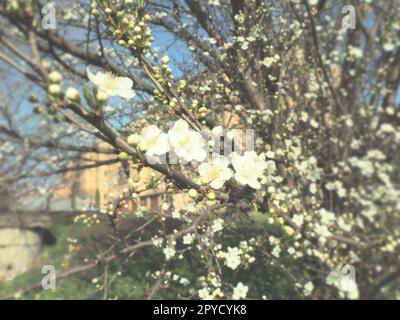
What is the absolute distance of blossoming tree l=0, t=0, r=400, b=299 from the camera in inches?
76.4

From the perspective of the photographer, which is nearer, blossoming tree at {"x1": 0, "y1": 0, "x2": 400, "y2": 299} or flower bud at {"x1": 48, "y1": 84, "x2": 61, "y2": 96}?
flower bud at {"x1": 48, "y1": 84, "x2": 61, "y2": 96}

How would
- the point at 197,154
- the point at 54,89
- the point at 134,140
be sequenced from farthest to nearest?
the point at 197,154
the point at 134,140
the point at 54,89

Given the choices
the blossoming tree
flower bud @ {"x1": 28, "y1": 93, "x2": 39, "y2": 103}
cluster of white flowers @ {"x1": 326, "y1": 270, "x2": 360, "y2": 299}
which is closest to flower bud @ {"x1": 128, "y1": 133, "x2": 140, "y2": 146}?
the blossoming tree

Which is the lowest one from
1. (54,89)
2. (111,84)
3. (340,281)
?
(340,281)

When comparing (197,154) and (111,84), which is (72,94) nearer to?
(111,84)

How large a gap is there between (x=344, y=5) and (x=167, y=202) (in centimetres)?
326

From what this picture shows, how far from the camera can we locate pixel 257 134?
3.99m

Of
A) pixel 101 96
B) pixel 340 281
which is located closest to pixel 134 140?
pixel 101 96

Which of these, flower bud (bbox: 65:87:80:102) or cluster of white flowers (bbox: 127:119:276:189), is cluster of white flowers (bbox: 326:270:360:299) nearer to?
cluster of white flowers (bbox: 127:119:276:189)

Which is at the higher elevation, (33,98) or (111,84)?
(111,84)

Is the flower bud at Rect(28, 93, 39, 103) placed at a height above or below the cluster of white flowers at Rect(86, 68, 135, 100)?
below

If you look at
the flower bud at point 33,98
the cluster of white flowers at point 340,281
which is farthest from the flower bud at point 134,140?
the cluster of white flowers at point 340,281
